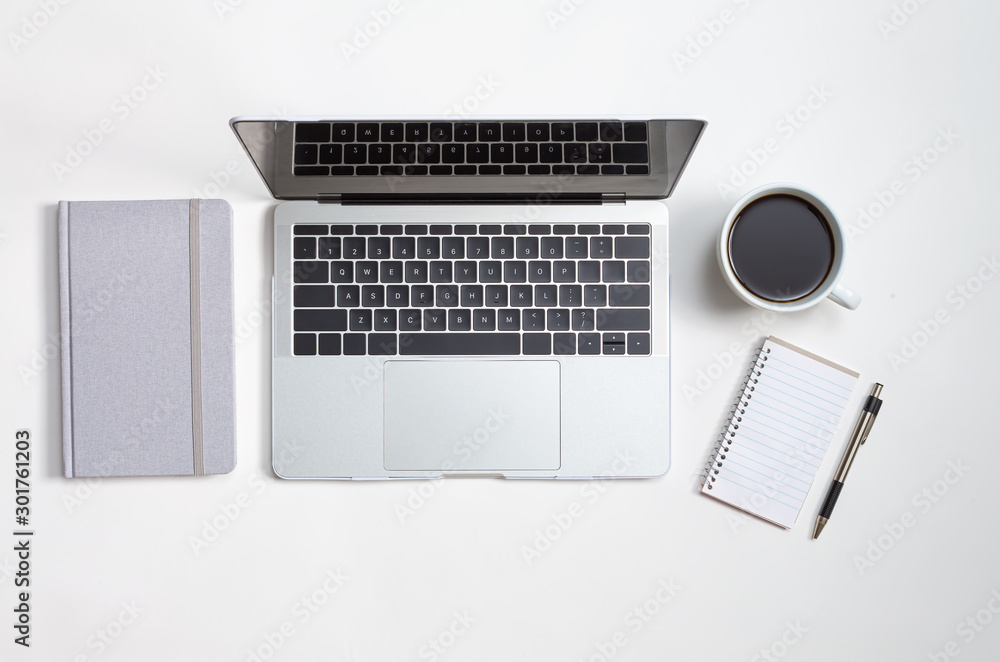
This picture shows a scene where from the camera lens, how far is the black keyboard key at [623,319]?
2.59 ft

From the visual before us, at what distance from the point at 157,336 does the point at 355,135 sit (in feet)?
1.31

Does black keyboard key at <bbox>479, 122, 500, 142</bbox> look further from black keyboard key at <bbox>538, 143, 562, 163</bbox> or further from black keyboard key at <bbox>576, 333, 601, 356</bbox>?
black keyboard key at <bbox>576, 333, 601, 356</bbox>

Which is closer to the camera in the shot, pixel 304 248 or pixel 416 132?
pixel 416 132

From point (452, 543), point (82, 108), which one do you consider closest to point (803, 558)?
→ point (452, 543)

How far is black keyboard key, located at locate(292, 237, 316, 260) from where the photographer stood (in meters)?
0.79

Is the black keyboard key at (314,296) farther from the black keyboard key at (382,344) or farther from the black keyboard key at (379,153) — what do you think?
the black keyboard key at (379,153)

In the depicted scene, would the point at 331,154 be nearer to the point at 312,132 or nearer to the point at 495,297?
the point at 312,132

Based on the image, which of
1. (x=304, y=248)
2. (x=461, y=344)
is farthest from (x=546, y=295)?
(x=304, y=248)

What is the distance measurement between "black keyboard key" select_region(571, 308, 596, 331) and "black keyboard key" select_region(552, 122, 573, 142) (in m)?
0.22

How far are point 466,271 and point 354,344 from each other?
0.60 ft

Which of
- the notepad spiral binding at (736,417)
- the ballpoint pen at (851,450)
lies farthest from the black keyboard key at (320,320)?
the ballpoint pen at (851,450)

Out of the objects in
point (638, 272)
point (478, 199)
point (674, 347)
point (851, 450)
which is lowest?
point (851, 450)

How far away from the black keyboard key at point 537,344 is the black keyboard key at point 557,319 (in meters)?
0.01

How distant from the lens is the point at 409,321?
0.79 meters
